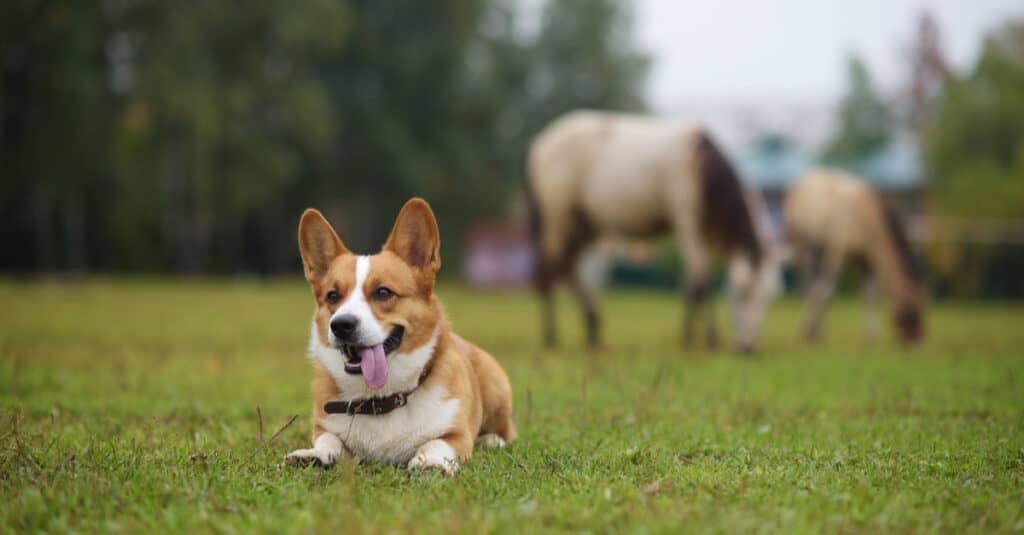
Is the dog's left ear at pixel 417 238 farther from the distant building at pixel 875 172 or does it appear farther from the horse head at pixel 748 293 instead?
the distant building at pixel 875 172

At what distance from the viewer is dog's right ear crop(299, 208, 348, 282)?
4.68 m

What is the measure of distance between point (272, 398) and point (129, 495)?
10.9ft

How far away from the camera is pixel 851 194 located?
51.8 ft

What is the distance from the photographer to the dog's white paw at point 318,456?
4.28 meters

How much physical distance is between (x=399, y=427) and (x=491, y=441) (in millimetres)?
867

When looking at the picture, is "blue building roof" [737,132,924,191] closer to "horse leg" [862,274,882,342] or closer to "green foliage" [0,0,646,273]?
"green foliage" [0,0,646,273]

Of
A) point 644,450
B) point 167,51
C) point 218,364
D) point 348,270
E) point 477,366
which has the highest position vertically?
point 167,51

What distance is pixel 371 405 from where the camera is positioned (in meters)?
4.42

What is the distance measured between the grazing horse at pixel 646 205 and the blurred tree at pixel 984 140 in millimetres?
22372

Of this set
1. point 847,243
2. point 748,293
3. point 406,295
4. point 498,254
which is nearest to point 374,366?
point 406,295

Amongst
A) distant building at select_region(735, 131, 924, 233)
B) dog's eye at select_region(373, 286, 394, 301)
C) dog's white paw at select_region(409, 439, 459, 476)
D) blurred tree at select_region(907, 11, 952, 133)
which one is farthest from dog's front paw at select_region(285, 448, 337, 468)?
blurred tree at select_region(907, 11, 952, 133)

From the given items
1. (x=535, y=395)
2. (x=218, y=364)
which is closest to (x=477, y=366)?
(x=535, y=395)

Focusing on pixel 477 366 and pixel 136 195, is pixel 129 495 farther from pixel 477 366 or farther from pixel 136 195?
pixel 136 195

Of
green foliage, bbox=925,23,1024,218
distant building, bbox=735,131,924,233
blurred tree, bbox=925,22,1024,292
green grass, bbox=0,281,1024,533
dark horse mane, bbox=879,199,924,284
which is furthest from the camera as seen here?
distant building, bbox=735,131,924,233
